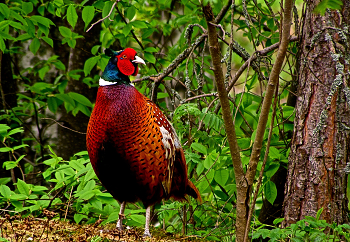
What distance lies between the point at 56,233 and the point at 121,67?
55.3 inches

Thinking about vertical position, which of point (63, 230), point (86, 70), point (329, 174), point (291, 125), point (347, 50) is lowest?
point (63, 230)

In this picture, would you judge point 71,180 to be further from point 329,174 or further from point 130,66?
point 329,174

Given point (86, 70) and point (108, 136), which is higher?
point (86, 70)

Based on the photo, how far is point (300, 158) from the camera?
10.7 feet

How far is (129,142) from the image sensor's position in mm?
3010

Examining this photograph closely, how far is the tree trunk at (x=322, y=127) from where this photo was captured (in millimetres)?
3139

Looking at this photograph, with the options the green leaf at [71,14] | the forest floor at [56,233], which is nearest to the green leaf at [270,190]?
the forest floor at [56,233]

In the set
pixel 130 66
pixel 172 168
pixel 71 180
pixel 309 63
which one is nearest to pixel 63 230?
pixel 71 180

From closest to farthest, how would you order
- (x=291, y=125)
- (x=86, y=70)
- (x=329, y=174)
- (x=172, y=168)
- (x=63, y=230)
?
(x=63, y=230), (x=329, y=174), (x=172, y=168), (x=291, y=125), (x=86, y=70)

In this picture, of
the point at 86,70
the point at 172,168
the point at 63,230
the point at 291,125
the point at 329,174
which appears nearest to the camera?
the point at 63,230

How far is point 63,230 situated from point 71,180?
617 mm

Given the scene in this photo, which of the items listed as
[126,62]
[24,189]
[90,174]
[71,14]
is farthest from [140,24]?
[24,189]

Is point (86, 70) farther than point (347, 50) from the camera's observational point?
Yes

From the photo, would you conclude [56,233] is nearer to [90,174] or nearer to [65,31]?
[90,174]
